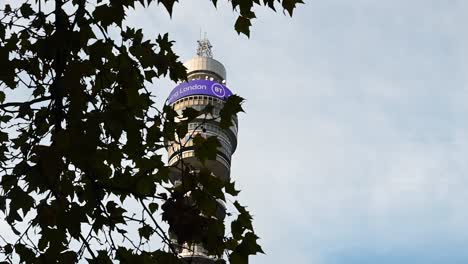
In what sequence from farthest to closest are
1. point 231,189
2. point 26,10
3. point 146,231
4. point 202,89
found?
point 202,89
point 26,10
point 146,231
point 231,189

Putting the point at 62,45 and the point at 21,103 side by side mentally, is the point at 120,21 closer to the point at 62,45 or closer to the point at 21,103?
the point at 62,45

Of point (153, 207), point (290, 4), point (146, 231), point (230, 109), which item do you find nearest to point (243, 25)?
point (290, 4)

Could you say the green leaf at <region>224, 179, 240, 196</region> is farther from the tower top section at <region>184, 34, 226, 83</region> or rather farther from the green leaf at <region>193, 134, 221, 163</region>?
the tower top section at <region>184, 34, 226, 83</region>

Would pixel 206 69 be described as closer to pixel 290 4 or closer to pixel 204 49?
pixel 204 49

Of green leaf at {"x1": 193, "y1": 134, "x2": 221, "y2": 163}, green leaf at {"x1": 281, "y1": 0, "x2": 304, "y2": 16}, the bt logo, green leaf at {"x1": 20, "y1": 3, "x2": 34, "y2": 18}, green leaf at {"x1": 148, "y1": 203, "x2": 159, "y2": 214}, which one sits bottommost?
green leaf at {"x1": 148, "y1": 203, "x2": 159, "y2": 214}

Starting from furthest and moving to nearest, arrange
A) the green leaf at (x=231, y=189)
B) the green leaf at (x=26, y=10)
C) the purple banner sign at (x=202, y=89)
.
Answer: the purple banner sign at (x=202, y=89) < the green leaf at (x=26, y=10) < the green leaf at (x=231, y=189)

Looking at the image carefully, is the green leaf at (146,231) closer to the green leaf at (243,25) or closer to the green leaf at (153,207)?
the green leaf at (153,207)

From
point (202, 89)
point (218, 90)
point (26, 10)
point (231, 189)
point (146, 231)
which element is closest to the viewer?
point (231, 189)

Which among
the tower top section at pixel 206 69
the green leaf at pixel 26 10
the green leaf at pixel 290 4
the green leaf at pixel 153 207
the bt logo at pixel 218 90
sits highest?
the tower top section at pixel 206 69

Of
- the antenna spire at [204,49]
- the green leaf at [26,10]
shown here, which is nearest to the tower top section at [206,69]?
the antenna spire at [204,49]

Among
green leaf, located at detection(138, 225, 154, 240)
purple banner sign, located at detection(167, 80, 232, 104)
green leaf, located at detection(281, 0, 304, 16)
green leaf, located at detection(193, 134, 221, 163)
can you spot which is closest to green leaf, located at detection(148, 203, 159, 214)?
green leaf, located at detection(138, 225, 154, 240)

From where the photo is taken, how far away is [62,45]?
5.17m

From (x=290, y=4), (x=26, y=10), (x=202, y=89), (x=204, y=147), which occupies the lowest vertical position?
(x=204, y=147)

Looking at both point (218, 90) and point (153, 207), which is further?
point (218, 90)
